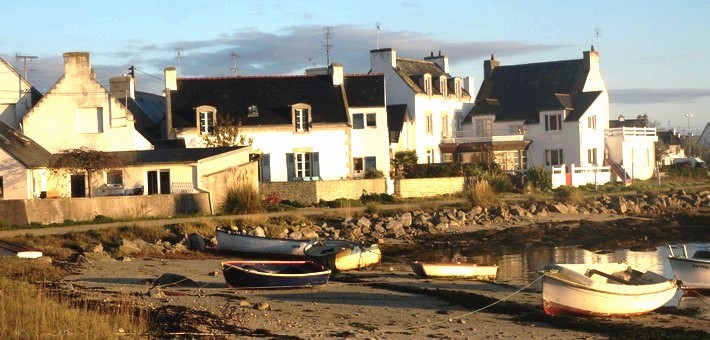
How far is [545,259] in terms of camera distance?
33875 millimetres

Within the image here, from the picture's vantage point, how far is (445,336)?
60.1 feet

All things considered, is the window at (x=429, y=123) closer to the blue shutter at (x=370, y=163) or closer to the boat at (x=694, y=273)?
the blue shutter at (x=370, y=163)

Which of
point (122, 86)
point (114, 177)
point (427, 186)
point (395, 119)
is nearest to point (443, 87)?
point (395, 119)

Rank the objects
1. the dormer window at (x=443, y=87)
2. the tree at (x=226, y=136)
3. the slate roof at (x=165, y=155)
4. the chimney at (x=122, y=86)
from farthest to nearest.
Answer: the dormer window at (x=443, y=87), the chimney at (x=122, y=86), the tree at (x=226, y=136), the slate roof at (x=165, y=155)

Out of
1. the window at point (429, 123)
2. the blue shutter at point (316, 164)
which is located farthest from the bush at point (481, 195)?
the window at point (429, 123)

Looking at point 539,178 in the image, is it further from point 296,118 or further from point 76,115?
point 76,115

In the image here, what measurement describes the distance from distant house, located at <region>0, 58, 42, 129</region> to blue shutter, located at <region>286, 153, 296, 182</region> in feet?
45.2

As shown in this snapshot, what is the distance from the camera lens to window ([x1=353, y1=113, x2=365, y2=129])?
56.2 meters

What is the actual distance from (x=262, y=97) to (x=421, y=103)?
12291mm

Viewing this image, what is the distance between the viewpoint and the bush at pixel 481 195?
4909 cm

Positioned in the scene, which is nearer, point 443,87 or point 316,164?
point 316,164

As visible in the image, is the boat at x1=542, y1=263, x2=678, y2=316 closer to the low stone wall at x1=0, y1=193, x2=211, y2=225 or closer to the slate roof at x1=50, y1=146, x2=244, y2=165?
the low stone wall at x1=0, y1=193, x2=211, y2=225

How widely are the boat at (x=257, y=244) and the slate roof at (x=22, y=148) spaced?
14.1 metres

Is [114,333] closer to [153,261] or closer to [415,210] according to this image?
[153,261]
